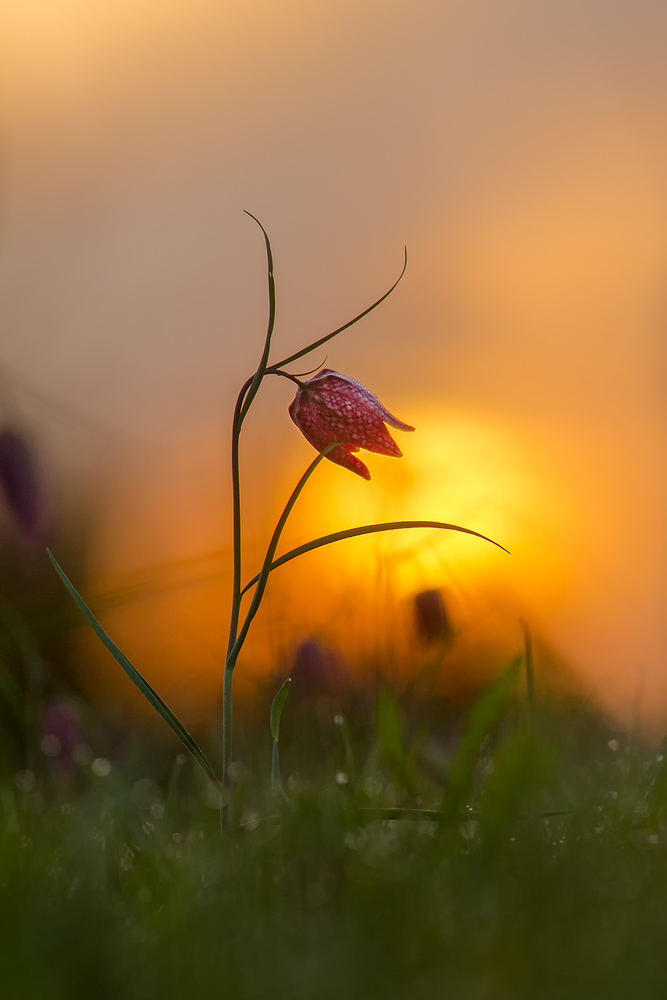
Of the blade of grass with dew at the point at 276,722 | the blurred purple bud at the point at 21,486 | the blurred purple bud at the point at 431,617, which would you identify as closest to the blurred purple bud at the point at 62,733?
the blurred purple bud at the point at 21,486

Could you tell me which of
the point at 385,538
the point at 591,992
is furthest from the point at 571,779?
the point at 385,538

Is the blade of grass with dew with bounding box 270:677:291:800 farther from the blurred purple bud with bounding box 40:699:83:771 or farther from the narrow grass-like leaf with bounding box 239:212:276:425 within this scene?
the blurred purple bud with bounding box 40:699:83:771

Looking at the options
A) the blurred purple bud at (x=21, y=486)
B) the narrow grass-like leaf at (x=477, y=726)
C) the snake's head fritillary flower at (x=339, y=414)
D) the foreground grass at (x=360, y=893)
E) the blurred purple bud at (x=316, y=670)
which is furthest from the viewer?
the blurred purple bud at (x=316, y=670)

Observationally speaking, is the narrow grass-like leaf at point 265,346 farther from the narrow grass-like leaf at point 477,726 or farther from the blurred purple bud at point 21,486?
the blurred purple bud at point 21,486

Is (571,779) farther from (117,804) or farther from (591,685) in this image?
(591,685)

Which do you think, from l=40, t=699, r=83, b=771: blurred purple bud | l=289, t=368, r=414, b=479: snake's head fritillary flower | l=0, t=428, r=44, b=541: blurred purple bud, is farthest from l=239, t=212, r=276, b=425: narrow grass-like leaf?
l=40, t=699, r=83, b=771: blurred purple bud
